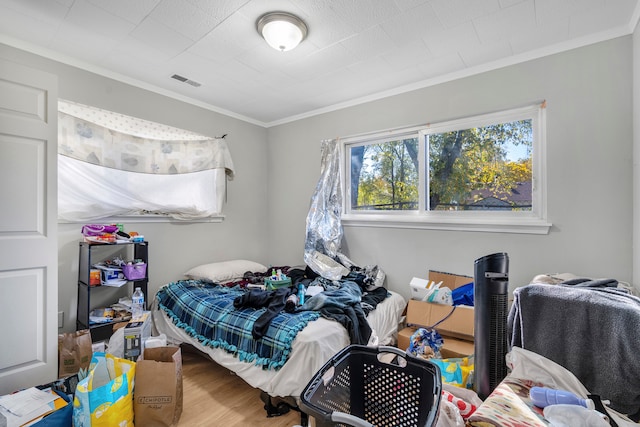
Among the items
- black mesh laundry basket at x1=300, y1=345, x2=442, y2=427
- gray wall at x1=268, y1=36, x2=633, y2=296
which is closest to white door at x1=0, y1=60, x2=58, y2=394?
black mesh laundry basket at x1=300, y1=345, x2=442, y2=427

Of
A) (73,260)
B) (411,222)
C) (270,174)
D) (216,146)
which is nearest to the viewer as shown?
(73,260)

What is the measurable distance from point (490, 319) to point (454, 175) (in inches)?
74.0

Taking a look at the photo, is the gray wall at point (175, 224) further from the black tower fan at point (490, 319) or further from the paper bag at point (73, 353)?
the black tower fan at point (490, 319)

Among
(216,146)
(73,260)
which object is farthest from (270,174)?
(73,260)

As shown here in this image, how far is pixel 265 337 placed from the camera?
1895mm

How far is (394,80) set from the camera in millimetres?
2789

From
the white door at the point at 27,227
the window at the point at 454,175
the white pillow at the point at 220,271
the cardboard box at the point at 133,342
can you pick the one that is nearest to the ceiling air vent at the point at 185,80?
the white door at the point at 27,227

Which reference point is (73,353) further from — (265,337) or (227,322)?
(265,337)

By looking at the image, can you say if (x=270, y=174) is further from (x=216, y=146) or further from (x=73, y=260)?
(x=73, y=260)

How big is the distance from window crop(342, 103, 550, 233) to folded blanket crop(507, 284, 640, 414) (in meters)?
1.28

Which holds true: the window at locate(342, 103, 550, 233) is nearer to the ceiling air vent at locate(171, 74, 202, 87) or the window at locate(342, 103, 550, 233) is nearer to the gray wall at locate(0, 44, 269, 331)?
the gray wall at locate(0, 44, 269, 331)

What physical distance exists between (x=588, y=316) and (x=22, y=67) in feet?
10.2

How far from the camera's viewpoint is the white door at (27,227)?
1.75 metres

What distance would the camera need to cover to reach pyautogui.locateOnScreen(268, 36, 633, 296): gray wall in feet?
6.59
